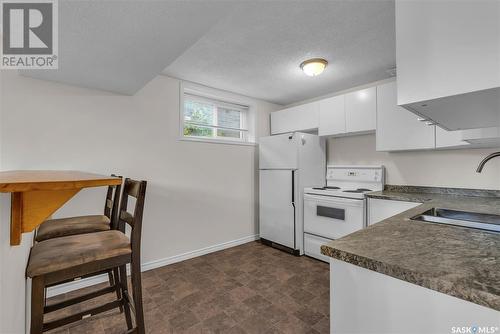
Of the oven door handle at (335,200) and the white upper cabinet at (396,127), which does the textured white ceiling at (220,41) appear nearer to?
the white upper cabinet at (396,127)

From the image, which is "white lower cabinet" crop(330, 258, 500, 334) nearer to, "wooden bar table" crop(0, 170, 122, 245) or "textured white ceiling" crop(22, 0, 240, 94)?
"wooden bar table" crop(0, 170, 122, 245)

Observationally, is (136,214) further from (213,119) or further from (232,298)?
(213,119)

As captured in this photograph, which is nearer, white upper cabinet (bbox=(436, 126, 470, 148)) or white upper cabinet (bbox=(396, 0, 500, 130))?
white upper cabinet (bbox=(396, 0, 500, 130))

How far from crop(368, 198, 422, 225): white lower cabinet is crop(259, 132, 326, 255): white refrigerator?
0.91 m

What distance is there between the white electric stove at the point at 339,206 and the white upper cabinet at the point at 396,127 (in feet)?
1.54

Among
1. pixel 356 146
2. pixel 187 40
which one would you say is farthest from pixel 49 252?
pixel 356 146

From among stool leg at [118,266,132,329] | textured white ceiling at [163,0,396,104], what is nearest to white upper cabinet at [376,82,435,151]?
textured white ceiling at [163,0,396,104]

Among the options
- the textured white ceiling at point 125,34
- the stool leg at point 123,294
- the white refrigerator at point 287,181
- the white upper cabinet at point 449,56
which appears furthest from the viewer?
the white refrigerator at point 287,181

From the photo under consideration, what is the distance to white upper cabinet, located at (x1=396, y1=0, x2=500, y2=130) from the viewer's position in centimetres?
77

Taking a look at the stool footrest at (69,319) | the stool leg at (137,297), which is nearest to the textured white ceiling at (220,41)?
the stool leg at (137,297)

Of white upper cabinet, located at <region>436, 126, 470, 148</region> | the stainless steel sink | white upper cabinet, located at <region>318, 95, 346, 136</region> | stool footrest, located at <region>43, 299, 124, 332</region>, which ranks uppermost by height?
white upper cabinet, located at <region>318, 95, 346, 136</region>

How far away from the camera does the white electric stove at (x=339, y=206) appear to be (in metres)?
2.58

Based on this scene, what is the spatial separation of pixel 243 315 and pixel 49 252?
140cm

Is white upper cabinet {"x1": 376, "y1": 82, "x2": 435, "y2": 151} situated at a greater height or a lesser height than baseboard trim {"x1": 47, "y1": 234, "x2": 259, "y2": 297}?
greater
